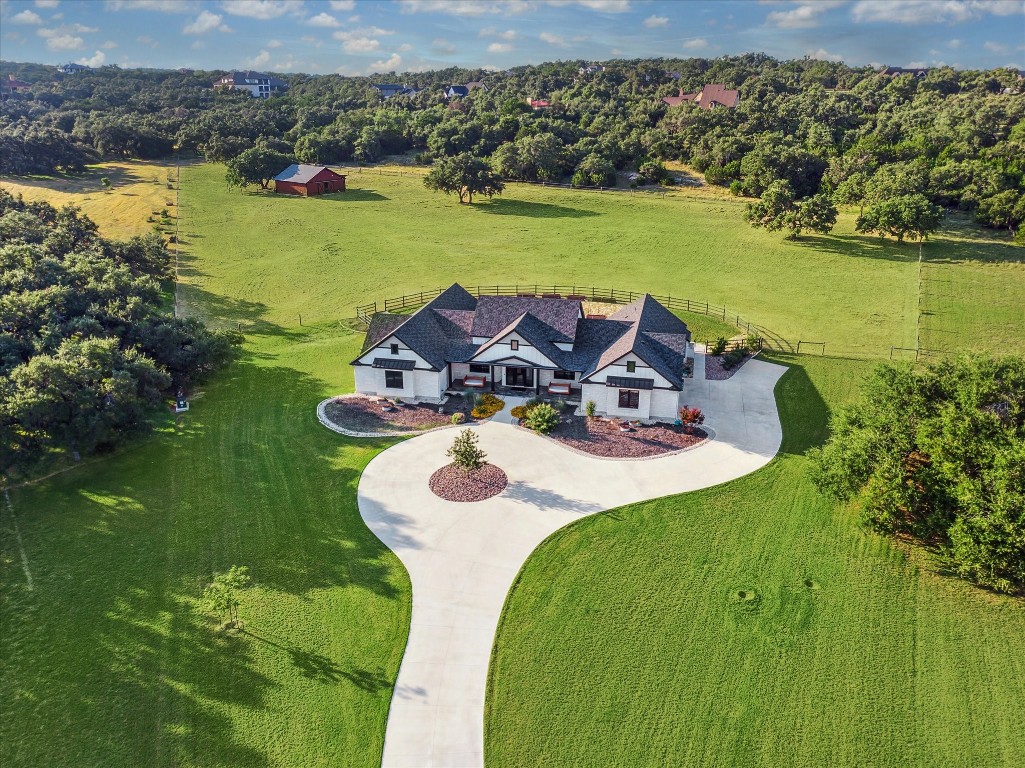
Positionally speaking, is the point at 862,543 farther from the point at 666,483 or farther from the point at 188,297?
the point at 188,297


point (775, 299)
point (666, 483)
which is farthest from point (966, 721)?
point (775, 299)

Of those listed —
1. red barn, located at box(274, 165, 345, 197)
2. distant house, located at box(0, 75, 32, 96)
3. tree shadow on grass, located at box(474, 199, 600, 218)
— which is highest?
distant house, located at box(0, 75, 32, 96)

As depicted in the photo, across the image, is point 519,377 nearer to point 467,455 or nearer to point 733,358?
point 467,455

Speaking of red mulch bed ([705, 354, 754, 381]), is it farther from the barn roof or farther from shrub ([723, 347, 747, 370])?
the barn roof

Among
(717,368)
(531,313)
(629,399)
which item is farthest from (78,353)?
(717,368)

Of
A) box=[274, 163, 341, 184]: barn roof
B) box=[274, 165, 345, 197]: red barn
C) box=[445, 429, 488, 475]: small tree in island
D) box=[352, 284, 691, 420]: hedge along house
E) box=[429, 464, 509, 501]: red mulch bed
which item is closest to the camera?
box=[429, 464, 509, 501]: red mulch bed

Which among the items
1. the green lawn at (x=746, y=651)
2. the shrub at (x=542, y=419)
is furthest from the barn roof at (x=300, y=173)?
the green lawn at (x=746, y=651)

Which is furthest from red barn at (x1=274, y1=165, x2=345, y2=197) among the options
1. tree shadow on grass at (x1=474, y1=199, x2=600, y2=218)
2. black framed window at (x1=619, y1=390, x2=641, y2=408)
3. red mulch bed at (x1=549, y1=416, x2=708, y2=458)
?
black framed window at (x1=619, y1=390, x2=641, y2=408)
